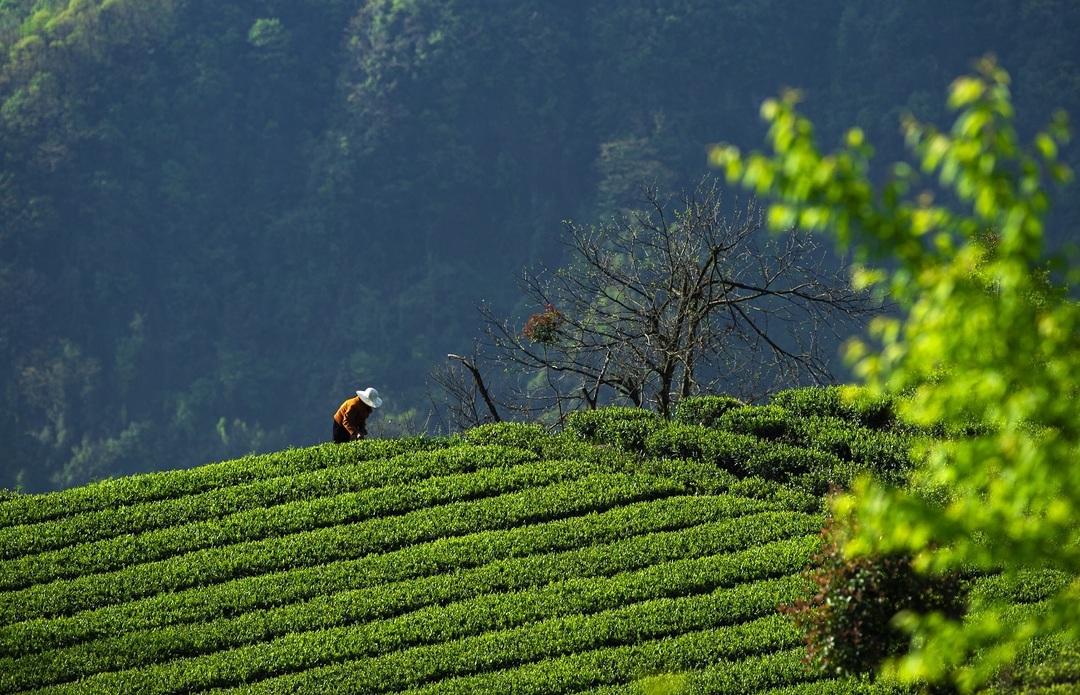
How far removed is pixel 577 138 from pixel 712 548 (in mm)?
86526

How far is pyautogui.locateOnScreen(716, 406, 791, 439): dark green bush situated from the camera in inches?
634

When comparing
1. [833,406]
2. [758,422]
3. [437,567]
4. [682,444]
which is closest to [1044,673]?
[437,567]

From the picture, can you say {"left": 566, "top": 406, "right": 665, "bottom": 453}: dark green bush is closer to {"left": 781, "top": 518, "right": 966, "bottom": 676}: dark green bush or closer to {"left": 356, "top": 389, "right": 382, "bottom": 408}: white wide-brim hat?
{"left": 356, "top": 389, "right": 382, "bottom": 408}: white wide-brim hat

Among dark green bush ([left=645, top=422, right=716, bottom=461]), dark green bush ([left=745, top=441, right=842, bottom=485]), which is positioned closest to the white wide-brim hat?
dark green bush ([left=645, top=422, right=716, bottom=461])

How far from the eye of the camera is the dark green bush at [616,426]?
16031 millimetres

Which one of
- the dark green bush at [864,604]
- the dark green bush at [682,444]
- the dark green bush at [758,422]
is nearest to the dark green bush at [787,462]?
the dark green bush at [682,444]

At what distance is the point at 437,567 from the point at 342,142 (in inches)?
3379

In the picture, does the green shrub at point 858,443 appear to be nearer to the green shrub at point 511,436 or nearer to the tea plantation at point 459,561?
the tea plantation at point 459,561

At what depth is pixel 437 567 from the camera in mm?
12977

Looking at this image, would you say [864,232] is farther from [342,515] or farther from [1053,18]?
[1053,18]

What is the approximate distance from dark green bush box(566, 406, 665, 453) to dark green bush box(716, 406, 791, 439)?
90 centimetres

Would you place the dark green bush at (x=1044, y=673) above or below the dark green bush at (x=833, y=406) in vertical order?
below

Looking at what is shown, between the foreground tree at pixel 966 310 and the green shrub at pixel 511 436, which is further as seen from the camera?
the green shrub at pixel 511 436

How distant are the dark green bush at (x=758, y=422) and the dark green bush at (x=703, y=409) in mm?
275
